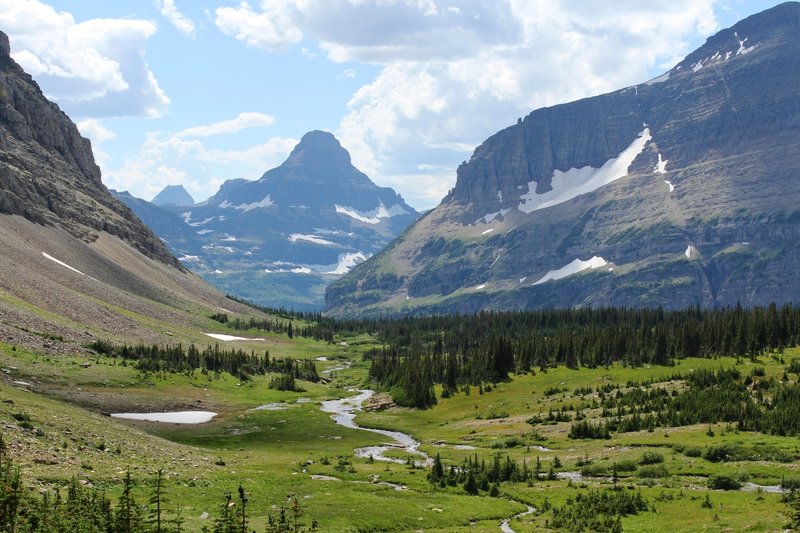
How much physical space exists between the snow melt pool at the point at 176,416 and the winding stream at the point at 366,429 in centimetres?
2325

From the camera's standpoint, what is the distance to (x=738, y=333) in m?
161

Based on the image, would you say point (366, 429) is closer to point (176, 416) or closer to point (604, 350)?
point (176, 416)

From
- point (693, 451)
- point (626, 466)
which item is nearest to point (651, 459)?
point (626, 466)

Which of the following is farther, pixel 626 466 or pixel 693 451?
pixel 693 451

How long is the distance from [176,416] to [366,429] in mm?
31174

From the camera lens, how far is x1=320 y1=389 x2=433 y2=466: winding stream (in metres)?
103

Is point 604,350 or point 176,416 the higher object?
point 604,350

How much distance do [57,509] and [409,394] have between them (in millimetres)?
118777

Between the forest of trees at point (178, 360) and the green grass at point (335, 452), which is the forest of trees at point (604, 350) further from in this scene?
the forest of trees at point (178, 360)

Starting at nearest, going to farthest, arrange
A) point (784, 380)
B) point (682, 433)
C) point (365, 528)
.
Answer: point (365, 528) → point (682, 433) → point (784, 380)

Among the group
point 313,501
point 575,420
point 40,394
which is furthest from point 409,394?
point 313,501

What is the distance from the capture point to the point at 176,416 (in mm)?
119438

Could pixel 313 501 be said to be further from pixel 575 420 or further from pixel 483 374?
pixel 483 374

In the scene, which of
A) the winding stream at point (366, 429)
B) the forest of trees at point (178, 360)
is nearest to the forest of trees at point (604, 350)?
the winding stream at point (366, 429)
